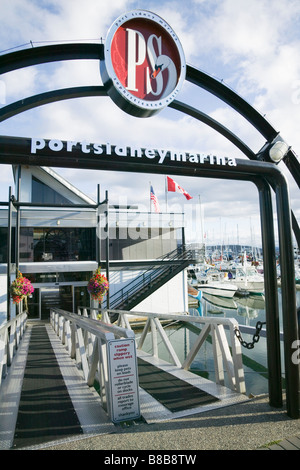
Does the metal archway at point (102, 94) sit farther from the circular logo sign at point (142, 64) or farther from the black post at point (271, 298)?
the black post at point (271, 298)

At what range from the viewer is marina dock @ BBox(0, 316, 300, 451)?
3.41 m

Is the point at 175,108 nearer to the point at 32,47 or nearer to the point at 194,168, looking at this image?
the point at 194,168

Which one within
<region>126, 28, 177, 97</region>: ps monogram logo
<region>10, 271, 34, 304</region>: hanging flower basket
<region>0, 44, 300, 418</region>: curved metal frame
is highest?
<region>126, 28, 177, 97</region>: ps monogram logo

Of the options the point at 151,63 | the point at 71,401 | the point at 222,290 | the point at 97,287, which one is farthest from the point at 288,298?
the point at 222,290

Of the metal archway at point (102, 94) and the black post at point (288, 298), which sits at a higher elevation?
the metal archway at point (102, 94)

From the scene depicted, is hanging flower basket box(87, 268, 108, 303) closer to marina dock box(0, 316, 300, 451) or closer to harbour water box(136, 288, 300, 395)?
harbour water box(136, 288, 300, 395)

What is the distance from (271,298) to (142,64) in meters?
3.93

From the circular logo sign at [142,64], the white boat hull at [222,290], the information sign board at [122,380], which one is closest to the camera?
the information sign board at [122,380]

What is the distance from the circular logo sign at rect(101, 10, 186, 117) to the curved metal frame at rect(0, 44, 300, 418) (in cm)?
30

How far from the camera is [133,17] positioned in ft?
14.8

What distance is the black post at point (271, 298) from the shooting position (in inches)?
175

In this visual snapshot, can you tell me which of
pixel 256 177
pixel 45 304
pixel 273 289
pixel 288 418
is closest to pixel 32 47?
pixel 256 177

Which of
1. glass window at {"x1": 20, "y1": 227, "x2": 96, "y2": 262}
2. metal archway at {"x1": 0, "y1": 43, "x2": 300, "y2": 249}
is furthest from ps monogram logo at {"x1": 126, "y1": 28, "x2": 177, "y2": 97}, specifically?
glass window at {"x1": 20, "y1": 227, "x2": 96, "y2": 262}

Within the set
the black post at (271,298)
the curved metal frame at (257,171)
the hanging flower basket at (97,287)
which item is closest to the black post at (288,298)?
the curved metal frame at (257,171)
